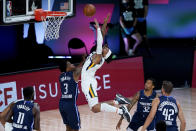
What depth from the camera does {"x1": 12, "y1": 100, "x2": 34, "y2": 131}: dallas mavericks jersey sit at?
286 inches

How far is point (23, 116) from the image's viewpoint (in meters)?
7.26

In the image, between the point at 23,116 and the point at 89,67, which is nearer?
the point at 23,116

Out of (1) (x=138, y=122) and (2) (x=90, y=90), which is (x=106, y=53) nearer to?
(2) (x=90, y=90)

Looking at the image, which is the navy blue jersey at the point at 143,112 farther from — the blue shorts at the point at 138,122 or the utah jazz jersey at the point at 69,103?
the utah jazz jersey at the point at 69,103

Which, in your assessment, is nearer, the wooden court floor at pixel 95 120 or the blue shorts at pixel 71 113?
the blue shorts at pixel 71 113

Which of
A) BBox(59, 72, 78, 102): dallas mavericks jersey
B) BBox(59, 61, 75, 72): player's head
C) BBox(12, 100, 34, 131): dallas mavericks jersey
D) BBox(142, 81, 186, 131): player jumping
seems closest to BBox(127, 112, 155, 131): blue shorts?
BBox(142, 81, 186, 131): player jumping

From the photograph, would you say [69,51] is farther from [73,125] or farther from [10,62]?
[73,125]

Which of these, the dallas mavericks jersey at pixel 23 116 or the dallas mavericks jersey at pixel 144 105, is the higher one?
the dallas mavericks jersey at pixel 23 116

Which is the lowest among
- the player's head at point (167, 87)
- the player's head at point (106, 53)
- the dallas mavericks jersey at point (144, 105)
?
the dallas mavericks jersey at point (144, 105)

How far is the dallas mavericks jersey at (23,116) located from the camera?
727 centimetres

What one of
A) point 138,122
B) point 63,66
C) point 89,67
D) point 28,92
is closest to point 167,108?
point 138,122

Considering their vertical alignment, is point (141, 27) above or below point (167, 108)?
above

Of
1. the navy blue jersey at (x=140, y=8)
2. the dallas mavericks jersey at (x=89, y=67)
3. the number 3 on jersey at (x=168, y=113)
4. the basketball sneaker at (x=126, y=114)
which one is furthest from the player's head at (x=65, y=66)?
the navy blue jersey at (x=140, y=8)

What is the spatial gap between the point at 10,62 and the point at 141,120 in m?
7.85
